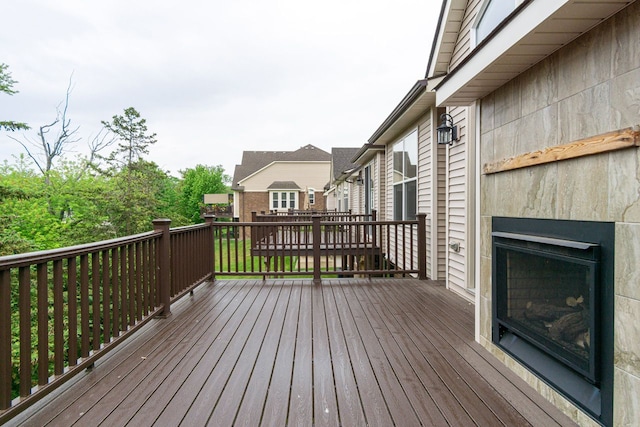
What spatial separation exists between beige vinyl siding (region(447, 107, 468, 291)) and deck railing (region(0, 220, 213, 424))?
3380 mm

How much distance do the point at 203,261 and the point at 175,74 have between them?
1394 cm

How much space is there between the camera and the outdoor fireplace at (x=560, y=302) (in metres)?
1.59

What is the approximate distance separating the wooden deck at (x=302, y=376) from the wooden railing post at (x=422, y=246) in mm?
1472

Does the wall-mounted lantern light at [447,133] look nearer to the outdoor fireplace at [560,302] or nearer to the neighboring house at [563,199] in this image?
the neighboring house at [563,199]

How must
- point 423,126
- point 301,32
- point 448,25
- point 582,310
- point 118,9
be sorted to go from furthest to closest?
point 301,32
point 118,9
point 423,126
point 448,25
point 582,310

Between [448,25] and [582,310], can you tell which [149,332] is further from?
[448,25]

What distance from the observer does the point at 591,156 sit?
5.50ft

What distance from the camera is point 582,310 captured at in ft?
5.61

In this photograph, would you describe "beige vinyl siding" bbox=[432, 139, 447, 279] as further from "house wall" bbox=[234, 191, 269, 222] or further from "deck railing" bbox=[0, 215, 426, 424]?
"house wall" bbox=[234, 191, 269, 222]

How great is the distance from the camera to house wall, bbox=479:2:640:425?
1.46 meters

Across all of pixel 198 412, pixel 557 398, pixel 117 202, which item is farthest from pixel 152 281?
pixel 117 202

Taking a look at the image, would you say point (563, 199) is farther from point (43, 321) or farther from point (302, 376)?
point (43, 321)

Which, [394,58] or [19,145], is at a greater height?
[394,58]

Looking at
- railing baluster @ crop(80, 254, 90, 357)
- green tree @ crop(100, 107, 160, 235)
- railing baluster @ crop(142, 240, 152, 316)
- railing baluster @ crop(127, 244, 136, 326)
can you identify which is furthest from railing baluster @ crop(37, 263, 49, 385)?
green tree @ crop(100, 107, 160, 235)
